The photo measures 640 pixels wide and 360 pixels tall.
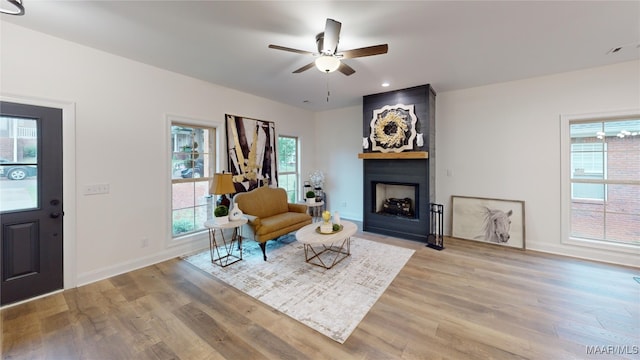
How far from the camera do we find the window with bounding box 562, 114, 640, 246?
3.33m

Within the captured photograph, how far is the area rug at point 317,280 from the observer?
7.38 ft

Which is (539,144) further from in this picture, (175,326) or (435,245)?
(175,326)

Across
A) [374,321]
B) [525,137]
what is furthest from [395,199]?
[374,321]

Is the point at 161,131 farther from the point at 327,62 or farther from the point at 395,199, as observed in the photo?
the point at 395,199

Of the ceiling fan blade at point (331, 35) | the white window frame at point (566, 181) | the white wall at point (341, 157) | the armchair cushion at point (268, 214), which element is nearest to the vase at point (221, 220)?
the armchair cushion at point (268, 214)

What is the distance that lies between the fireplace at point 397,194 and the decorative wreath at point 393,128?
1.04 ft

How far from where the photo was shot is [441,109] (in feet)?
15.1

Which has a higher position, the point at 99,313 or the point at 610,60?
the point at 610,60

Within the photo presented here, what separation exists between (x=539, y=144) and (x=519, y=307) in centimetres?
282

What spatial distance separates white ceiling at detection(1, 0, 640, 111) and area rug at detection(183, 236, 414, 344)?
2769mm

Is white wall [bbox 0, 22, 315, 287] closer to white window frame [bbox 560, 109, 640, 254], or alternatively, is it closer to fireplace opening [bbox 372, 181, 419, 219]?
fireplace opening [bbox 372, 181, 419, 219]

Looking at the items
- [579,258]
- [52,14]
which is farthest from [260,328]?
[579,258]

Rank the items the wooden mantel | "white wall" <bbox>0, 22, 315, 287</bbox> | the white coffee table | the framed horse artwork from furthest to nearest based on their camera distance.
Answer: the wooden mantel < the framed horse artwork < the white coffee table < "white wall" <bbox>0, 22, 315, 287</bbox>

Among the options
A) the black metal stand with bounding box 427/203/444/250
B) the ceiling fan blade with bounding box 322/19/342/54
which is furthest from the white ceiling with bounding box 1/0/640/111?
the black metal stand with bounding box 427/203/444/250
